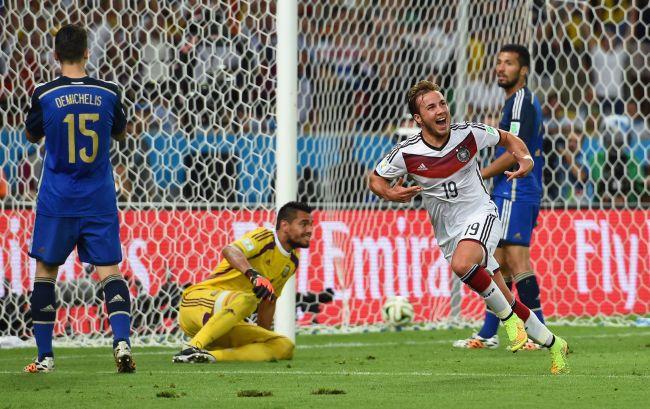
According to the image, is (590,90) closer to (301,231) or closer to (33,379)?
(301,231)

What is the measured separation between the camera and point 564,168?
11883 mm

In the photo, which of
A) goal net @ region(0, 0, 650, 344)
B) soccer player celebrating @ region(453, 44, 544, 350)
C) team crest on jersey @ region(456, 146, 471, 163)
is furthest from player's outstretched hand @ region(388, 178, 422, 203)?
goal net @ region(0, 0, 650, 344)

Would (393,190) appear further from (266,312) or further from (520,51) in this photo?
(520,51)

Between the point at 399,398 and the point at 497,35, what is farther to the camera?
the point at 497,35

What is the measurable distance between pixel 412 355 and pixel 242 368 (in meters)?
1.42

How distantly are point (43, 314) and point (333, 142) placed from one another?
408cm

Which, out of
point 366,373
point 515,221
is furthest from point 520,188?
point 366,373

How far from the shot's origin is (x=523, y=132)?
7.93m

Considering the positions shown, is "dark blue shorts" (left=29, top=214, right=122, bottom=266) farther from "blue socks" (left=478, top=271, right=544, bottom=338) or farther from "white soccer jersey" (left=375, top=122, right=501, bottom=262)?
"blue socks" (left=478, top=271, right=544, bottom=338)

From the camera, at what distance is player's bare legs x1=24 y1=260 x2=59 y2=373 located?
6.70 m

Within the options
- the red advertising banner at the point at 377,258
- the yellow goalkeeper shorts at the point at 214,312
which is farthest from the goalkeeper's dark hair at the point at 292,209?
the red advertising banner at the point at 377,258

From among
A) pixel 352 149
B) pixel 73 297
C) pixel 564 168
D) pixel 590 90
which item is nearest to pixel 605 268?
pixel 564 168

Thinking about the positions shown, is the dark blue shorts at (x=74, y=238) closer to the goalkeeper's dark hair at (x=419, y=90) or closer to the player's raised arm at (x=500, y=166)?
the goalkeeper's dark hair at (x=419, y=90)

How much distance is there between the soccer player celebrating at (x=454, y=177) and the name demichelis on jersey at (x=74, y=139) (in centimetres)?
153
